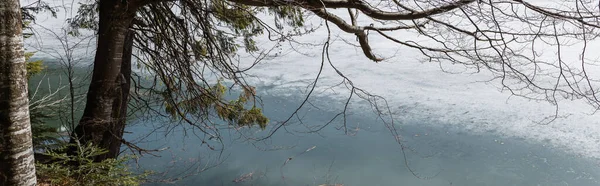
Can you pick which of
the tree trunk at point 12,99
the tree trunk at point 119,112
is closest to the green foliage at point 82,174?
the tree trunk at point 119,112

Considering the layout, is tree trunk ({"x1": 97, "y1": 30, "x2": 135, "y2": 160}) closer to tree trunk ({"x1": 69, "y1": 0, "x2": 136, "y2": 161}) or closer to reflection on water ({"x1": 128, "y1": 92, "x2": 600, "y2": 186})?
tree trunk ({"x1": 69, "y1": 0, "x2": 136, "y2": 161})

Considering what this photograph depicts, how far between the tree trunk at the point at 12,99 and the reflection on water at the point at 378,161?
5131 millimetres

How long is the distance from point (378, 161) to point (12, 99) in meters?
6.37

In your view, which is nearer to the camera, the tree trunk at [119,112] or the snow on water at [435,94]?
the tree trunk at [119,112]

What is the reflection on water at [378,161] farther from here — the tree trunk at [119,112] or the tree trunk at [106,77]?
the tree trunk at [106,77]

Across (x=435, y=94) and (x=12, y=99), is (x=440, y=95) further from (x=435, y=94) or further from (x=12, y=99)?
(x=12, y=99)

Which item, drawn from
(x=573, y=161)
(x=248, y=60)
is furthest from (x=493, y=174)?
(x=248, y=60)

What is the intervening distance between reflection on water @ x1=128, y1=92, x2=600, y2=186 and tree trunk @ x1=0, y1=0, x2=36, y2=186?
5131mm

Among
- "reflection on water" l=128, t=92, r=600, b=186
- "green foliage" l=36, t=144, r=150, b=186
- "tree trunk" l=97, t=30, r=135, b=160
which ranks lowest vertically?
"reflection on water" l=128, t=92, r=600, b=186

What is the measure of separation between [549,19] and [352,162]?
476 cm

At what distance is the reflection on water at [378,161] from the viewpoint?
7.63m

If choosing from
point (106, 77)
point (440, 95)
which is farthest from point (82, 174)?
point (440, 95)

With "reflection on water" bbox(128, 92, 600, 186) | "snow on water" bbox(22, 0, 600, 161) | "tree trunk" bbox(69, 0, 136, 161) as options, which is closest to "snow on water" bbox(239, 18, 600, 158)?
"snow on water" bbox(22, 0, 600, 161)

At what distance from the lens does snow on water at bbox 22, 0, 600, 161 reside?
8.89 m
